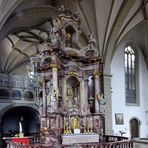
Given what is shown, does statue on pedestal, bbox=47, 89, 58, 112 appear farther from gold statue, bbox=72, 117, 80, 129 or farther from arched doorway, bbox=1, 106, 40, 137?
arched doorway, bbox=1, 106, 40, 137

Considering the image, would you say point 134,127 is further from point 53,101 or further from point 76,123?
point 53,101

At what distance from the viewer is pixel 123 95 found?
21656mm

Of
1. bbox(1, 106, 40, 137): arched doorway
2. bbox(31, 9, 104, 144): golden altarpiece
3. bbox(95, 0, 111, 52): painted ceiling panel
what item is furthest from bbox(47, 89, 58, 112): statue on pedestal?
bbox(1, 106, 40, 137): arched doorway

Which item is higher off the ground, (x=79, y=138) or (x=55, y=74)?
(x=55, y=74)

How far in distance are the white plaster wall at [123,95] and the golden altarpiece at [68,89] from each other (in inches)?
322

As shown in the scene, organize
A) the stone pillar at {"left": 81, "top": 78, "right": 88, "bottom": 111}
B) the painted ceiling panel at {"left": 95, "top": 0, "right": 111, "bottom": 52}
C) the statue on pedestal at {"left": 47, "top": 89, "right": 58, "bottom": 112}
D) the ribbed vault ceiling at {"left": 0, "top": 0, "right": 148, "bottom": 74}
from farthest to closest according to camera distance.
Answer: the painted ceiling panel at {"left": 95, "top": 0, "right": 111, "bottom": 52}, the ribbed vault ceiling at {"left": 0, "top": 0, "right": 148, "bottom": 74}, the stone pillar at {"left": 81, "top": 78, "right": 88, "bottom": 111}, the statue on pedestal at {"left": 47, "top": 89, "right": 58, "bottom": 112}

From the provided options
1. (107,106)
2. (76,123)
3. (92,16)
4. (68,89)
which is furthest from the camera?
(107,106)

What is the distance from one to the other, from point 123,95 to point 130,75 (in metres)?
2.18

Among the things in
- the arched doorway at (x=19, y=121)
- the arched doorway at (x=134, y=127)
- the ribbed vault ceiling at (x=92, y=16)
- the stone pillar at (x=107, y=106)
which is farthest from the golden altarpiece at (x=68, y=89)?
the arched doorway at (x=19, y=121)

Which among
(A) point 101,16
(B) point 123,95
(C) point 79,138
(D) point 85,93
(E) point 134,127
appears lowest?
(E) point 134,127

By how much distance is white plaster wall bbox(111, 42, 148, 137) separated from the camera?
2109 centimetres

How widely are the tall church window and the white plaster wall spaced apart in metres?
0.59

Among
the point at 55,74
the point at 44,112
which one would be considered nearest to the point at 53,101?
the point at 55,74

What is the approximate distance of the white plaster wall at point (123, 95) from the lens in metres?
21.1
